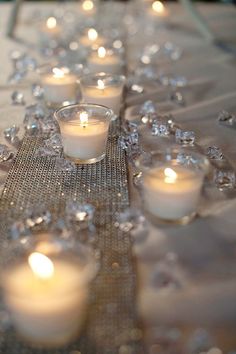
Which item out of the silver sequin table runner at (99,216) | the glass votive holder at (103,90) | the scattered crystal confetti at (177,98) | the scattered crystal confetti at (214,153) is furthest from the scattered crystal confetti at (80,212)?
the scattered crystal confetti at (177,98)

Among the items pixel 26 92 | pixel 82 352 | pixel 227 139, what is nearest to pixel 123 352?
pixel 82 352

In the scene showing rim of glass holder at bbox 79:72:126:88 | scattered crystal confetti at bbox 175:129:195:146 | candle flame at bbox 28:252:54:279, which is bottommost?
scattered crystal confetti at bbox 175:129:195:146

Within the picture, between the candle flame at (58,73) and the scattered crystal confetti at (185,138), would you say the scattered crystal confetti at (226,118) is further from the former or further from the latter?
the candle flame at (58,73)

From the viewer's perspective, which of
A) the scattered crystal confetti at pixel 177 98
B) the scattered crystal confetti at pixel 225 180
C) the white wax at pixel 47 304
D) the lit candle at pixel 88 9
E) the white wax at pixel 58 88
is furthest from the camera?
the lit candle at pixel 88 9

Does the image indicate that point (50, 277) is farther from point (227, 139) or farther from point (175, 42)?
point (175, 42)

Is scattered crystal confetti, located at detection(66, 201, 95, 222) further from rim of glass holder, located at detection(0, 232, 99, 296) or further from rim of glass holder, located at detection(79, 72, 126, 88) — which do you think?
rim of glass holder, located at detection(79, 72, 126, 88)

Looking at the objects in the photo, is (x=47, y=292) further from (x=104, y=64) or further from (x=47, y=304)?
(x=104, y=64)

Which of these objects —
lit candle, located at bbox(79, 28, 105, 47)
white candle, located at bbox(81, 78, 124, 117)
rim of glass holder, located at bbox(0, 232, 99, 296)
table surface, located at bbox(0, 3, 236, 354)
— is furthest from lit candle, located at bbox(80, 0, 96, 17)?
rim of glass holder, located at bbox(0, 232, 99, 296)
